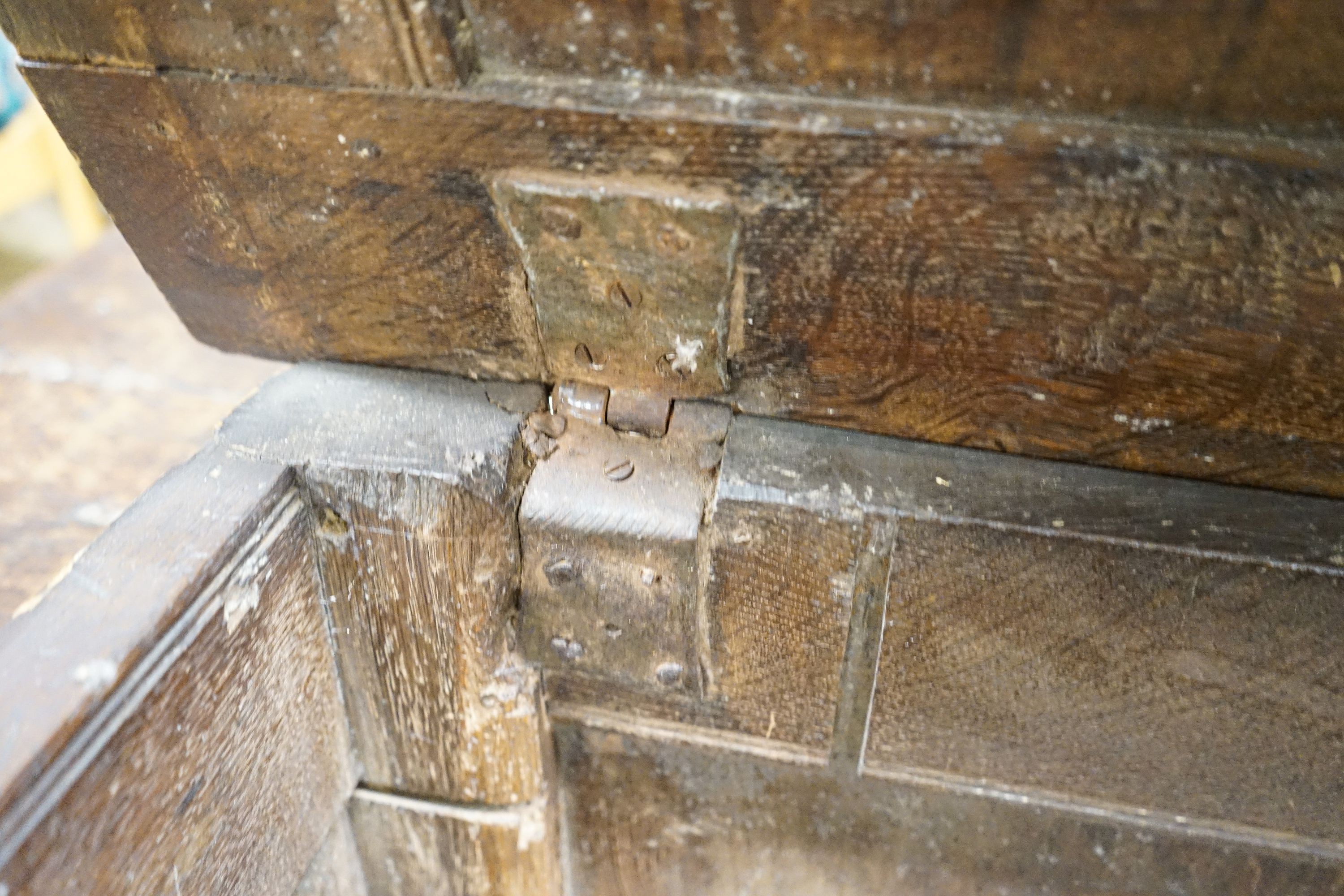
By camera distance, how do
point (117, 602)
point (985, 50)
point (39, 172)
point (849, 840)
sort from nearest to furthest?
1. point (985, 50)
2. point (117, 602)
3. point (849, 840)
4. point (39, 172)

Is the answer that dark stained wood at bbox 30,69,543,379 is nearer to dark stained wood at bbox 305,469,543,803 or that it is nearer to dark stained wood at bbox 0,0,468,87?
dark stained wood at bbox 0,0,468,87

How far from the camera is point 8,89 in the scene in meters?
2.54

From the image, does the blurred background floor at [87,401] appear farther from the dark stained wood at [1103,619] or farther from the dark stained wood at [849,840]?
the dark stained wood at [1103,619]

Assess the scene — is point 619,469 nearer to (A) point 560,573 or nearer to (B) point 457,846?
(A) point 560,573

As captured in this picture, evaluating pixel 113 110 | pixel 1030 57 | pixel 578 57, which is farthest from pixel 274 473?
pixel 1030 57

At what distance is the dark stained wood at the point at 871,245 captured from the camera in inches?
22.0

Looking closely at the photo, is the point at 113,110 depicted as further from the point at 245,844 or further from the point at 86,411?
the point at 86,411

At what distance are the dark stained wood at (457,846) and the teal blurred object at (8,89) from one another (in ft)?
8.28

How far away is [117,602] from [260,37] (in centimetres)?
40

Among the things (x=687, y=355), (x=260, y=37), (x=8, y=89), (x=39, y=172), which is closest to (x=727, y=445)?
(x=687, y=355)

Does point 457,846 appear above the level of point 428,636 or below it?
below

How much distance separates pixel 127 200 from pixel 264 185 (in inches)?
5.5

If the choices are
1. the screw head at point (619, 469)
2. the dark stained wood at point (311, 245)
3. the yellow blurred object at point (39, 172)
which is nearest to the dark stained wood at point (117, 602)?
the dark stained wood at point (311, 245)

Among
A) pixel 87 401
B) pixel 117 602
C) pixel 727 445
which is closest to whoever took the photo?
pixel 117 602
